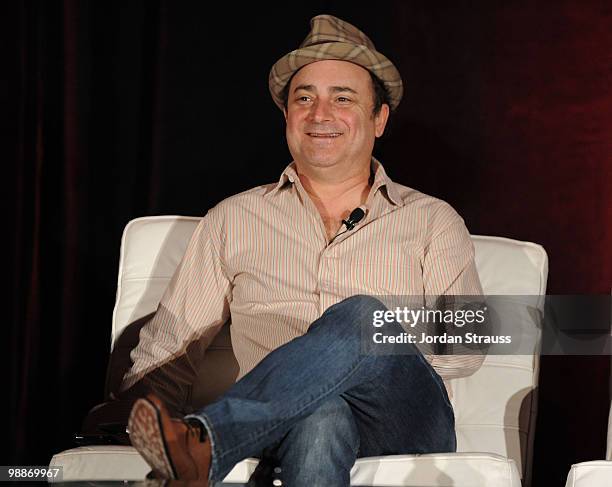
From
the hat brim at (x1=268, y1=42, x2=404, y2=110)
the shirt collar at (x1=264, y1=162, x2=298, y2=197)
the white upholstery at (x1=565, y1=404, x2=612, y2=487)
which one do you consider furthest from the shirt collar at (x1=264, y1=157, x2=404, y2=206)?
the white upholstery at (x1=565, y1=404, x2=612, y2=487)

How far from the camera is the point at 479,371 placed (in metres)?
2.38

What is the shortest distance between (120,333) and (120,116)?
76 cm

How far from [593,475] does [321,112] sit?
1.06 meters

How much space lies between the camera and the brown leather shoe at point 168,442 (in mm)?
1599

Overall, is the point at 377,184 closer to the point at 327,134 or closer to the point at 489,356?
the point at 327,134

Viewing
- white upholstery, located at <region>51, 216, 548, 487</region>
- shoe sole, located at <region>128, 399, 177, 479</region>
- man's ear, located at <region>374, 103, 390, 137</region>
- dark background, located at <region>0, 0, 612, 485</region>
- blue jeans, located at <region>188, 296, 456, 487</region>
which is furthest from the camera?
dark background, located at <region>0, 0, 612, 485</region>

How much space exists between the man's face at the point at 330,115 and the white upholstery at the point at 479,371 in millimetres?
351

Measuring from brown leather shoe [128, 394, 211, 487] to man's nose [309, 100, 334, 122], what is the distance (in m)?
0.97

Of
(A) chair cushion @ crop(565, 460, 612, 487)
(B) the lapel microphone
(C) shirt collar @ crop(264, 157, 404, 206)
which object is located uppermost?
(C) shirt collar @ crop(264, 157, 404, 206)

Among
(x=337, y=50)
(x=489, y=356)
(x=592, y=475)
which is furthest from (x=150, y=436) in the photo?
(x=337, y=50)

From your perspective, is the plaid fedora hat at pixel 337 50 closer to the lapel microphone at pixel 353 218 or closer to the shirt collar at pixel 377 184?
the shirt collar at pixel 377 184

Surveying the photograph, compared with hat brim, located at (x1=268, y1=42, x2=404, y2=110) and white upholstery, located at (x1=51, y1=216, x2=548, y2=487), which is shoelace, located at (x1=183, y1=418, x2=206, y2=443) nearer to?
white upholstery, located at (x1=51, y1=216, x2=548, y2=487)

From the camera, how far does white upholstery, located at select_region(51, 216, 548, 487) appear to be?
2.00m

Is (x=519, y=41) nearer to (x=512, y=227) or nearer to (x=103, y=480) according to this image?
(x=512, y=227)
